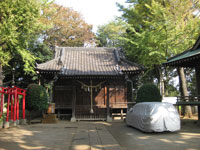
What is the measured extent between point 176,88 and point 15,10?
101 ft

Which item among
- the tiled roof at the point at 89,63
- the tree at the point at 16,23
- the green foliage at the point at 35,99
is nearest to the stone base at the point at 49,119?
the green foliage at the point at 35,99

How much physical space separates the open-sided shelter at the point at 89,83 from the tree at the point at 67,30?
12910 mm

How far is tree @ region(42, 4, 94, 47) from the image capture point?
30.7m

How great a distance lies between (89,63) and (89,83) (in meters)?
2.08

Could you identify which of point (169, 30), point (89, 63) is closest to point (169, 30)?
point (169, 30)

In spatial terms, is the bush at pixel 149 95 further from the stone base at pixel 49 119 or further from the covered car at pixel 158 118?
the stone base at pixel 49 119

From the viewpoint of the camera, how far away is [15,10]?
14180 mm

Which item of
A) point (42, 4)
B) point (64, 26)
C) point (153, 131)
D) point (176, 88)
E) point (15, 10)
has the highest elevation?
point (64, 26)

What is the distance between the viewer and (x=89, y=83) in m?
17.3

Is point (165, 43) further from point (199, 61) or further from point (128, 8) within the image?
point (128, 8)

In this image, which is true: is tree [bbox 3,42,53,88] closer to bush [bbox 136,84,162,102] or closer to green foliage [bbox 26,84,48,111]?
green foliage [bbox 26,84,48,111]

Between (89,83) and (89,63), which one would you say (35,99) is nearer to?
(89,83)

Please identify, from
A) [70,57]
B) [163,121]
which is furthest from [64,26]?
[163,121]

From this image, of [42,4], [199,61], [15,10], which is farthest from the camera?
[42,4]
